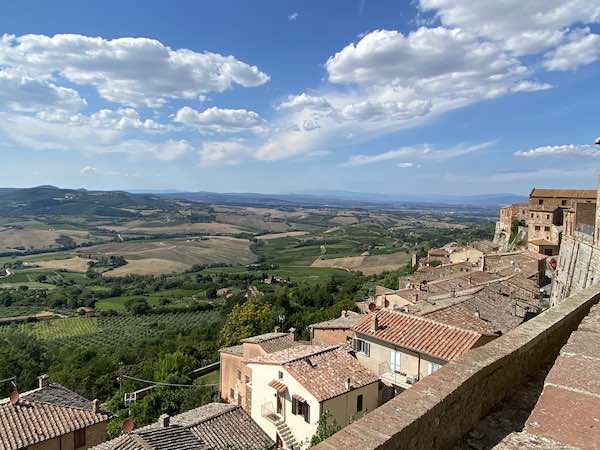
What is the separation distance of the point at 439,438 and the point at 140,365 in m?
43.2

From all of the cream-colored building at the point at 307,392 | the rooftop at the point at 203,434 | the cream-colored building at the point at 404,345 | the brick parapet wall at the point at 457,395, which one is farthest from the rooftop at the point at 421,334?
the brick parapet wall at the point at 457,395

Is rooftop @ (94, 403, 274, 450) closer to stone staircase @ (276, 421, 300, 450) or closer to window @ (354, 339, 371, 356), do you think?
stone staircase @ (276, 421, 300, 450)

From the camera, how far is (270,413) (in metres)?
19.1

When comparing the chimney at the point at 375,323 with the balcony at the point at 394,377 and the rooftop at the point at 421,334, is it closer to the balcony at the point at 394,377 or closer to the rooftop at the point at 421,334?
the rooftop at the point at 421,334

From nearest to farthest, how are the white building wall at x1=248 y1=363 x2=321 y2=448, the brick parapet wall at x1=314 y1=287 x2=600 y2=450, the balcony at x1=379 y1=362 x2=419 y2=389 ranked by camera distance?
the brick parapet wall at x1=314 y1=287 x2=600 y2=450
the white building wall at x1=248 y1=363 x2=321 y2=448
the balcony at x1=379 y1=362 x2=419 y2=389

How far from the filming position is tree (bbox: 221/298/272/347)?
3975 cm

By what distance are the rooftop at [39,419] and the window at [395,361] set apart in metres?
11.7

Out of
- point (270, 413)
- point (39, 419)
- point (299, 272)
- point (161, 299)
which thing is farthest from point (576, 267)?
point (299, 272)

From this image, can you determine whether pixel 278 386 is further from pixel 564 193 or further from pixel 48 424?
pixel 564 193

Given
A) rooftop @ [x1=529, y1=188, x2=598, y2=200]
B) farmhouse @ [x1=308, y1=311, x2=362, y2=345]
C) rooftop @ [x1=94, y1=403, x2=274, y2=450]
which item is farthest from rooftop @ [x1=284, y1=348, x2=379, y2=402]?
rooftop @ [x1=529, y1=188, x2=598, y2=200]

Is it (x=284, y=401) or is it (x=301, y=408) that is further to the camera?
(x=284, y=401)

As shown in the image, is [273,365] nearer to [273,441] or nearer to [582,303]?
[273,441]

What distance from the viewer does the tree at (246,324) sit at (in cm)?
3975

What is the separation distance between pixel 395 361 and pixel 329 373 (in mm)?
2728
